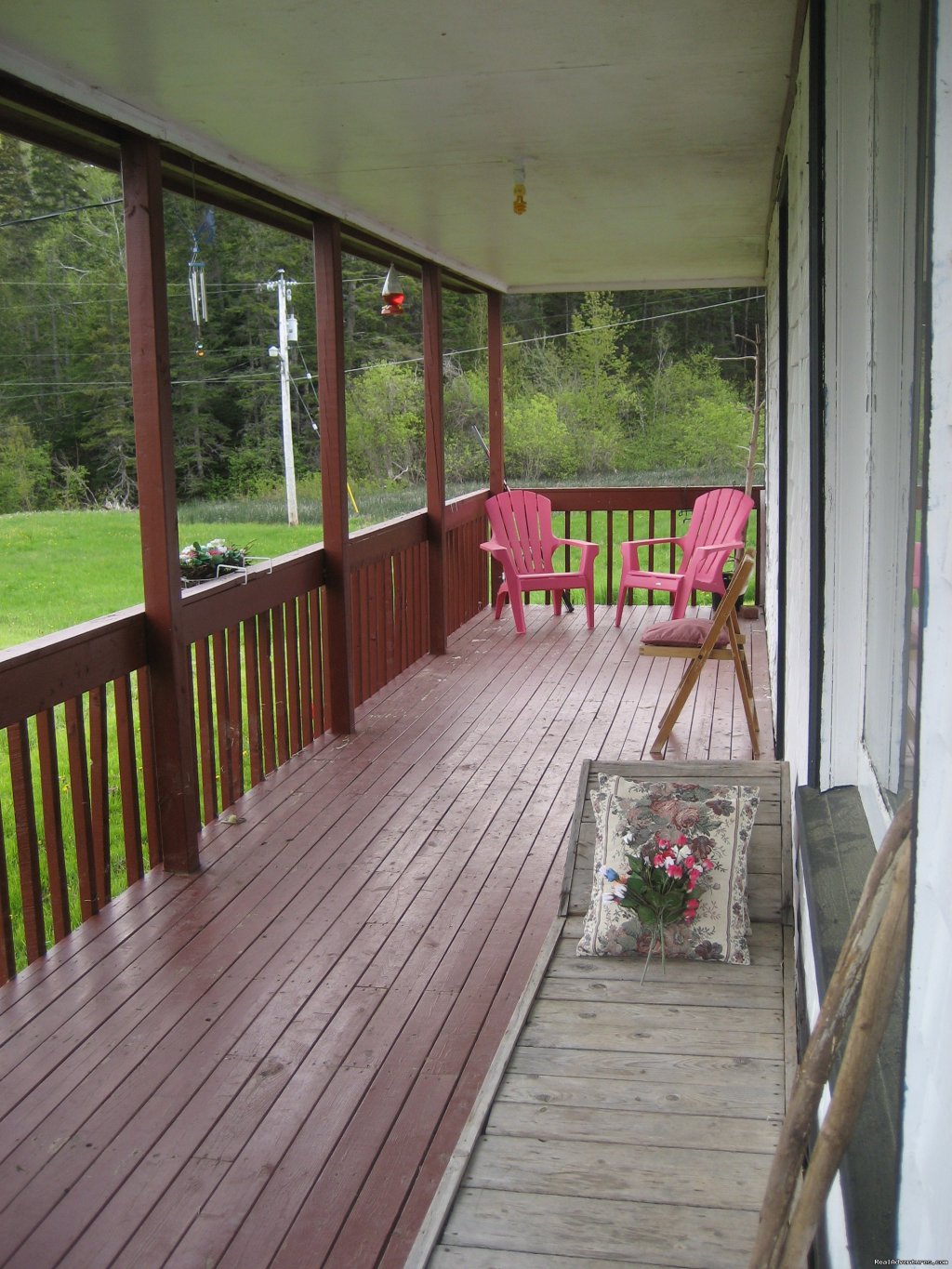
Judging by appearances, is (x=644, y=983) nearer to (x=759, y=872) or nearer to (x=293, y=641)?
(x=759, y=872)

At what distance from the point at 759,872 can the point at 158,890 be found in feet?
6.15

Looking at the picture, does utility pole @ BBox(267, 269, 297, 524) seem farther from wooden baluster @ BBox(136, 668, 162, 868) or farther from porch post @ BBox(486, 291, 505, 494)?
porch post @ BBox(486, 291, 505, 494)

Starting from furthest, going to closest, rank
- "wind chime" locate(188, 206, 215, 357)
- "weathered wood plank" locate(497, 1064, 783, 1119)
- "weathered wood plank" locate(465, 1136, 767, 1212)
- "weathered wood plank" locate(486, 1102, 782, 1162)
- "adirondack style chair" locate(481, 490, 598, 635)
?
"adirondack style chair" locate(481, 490, 598, 635), "wind chime" locate(188, 206, 215, 357), "weathered wood plank" locate(497, 1064, 783, 1119), "weathered wood plank" locate(486, 1102, 782, 1162), "weathered wood plank" locate(465, 1136, 767, 1212)

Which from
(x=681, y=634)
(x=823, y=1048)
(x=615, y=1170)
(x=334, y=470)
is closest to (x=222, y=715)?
(x=334, y=470)

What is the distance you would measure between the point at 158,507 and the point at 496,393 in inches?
217

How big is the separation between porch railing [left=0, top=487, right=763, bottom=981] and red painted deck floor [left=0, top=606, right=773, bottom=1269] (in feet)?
0.51

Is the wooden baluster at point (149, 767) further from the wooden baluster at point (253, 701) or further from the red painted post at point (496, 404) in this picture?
the red painted post at point (496, 404)

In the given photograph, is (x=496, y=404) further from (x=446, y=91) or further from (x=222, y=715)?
(x=446, y=91)

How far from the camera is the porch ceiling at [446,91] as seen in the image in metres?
2.63

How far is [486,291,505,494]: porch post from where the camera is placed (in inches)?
347

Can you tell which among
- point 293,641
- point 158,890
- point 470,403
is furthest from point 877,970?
point 470,403

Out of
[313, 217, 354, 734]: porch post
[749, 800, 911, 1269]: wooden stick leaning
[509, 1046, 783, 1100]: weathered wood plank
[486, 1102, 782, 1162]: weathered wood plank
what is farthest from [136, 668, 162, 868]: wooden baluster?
[749, 800, 911, 1269]: wooden stick leaning

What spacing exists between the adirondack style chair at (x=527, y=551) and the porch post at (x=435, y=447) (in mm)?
698

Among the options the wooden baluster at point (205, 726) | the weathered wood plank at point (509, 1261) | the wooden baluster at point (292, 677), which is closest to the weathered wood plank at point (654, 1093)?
the weathered wood plank at point (509, 1261)
